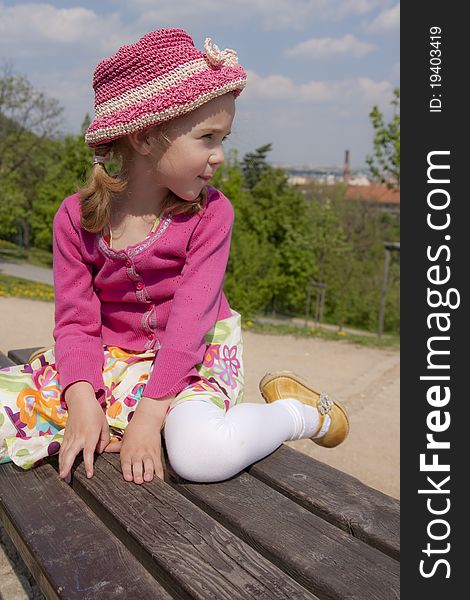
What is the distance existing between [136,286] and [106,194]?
1.09ft

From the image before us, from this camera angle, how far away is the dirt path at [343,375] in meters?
4.02

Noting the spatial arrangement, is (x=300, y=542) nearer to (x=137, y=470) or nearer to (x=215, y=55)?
(x=137, y=470)

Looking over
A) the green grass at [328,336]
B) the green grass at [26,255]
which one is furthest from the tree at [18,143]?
the green grass at [328,336]

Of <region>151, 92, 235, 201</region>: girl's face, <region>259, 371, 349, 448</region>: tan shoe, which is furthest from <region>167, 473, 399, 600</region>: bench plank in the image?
<region>151, 92, 235, 201</region>: girl's face

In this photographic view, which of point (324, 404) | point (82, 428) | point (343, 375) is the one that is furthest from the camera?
point (343, 375)

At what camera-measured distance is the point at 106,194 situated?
221 centimetres

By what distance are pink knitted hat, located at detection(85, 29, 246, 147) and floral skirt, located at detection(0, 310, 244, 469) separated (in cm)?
79

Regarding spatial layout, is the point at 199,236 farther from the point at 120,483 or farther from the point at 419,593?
the point at 419,593

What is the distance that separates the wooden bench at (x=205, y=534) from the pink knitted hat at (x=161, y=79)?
1.05 meters

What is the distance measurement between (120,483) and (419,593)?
0.82 meters

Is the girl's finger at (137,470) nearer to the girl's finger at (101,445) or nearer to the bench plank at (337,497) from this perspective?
the girl's finger at (101,445)

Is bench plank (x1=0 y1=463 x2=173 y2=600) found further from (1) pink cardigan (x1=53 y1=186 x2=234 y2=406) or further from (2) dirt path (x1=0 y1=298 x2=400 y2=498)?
(2) dirt path (x1=0 y1=298 x2=400 y2=498)

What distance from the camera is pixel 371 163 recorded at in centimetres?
1523

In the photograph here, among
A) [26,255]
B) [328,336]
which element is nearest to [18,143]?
[26,255]
